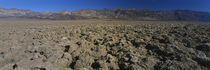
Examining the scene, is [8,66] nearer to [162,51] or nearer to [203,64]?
[162,51]

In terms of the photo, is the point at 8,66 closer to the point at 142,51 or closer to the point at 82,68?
the point at 82,68

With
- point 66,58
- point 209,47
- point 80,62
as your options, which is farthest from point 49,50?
point 209,47

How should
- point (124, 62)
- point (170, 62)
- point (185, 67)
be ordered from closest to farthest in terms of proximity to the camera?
point (185, 67) < point (170, 62) < point (124, 62)

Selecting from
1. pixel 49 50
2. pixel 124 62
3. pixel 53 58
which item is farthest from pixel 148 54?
pixel 49 50

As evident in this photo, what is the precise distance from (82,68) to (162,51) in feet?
7.16

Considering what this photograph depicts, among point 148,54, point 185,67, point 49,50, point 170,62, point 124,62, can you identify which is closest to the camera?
point 185,67

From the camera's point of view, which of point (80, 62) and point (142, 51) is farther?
point (142, 51)

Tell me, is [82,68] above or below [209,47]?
below

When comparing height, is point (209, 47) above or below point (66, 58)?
above

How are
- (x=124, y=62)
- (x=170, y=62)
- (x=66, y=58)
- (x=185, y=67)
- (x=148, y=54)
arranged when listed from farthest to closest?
(x=148, y=54), (x=66, y=58), (x=124, y=62), (x=170, y=62), (x=185, y=67)

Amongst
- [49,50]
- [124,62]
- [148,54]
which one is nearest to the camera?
[124,62]

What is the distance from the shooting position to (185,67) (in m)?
2.13

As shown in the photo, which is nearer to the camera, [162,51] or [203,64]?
[203,64]

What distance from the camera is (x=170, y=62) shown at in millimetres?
2312
